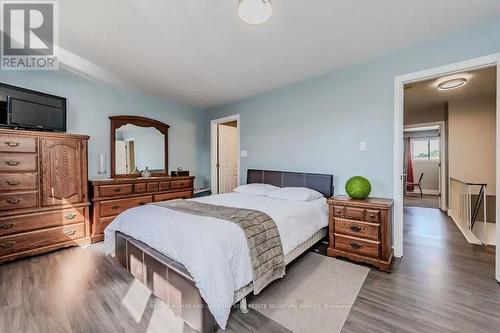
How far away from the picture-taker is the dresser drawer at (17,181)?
246cm

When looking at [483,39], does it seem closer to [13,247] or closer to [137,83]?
[137,83]

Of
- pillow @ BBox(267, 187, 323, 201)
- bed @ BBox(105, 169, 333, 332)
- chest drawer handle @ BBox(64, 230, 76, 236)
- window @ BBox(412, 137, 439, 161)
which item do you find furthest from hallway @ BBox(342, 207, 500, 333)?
window @ BBox(412, 137, 439, 161)

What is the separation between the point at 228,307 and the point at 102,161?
126 inches

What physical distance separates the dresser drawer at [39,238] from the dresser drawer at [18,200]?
329 mm

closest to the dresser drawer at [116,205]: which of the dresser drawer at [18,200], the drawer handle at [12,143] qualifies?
the dresser drawer at [18,200]

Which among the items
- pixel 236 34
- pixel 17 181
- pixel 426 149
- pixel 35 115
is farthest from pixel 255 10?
pixel 426 149

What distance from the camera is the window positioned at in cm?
832

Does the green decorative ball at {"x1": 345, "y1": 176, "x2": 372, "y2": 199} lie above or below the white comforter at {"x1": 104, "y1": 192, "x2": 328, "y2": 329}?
above

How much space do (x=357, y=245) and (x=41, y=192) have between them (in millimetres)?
3749

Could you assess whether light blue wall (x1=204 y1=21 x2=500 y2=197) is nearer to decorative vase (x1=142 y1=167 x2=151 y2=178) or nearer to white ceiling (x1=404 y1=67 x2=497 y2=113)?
white ceiling (x1=404 y1=67 x2=497 y2=113)

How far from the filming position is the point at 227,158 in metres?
5.30

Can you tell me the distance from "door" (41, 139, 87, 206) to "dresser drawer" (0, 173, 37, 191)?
96 millimetres

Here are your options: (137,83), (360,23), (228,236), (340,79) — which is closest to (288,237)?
(228,236)

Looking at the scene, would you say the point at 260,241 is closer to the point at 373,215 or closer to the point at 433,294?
the point at 373,215
